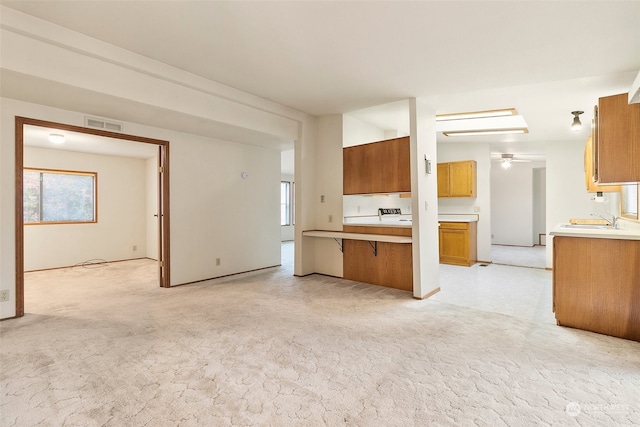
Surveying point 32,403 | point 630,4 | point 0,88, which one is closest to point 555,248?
point 630,4

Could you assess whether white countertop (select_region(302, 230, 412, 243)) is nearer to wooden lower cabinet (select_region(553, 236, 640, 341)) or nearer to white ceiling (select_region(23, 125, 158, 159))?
wooden lower cabinet (select_region(553, 236, 640, 341))

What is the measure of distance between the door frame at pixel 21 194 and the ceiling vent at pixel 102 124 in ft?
0.20

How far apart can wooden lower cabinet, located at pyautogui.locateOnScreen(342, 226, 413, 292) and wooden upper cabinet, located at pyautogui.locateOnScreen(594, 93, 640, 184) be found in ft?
6.78

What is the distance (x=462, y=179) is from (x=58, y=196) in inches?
313

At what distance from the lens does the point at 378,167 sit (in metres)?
4.63

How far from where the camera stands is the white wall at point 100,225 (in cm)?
601

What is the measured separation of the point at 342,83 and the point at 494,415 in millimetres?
3309

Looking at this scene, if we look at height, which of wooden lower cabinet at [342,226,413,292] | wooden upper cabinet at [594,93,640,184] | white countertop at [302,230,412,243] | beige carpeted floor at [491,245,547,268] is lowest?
beige carpeted floor at [491,245,547,268]

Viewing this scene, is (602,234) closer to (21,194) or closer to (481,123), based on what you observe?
(481,123)

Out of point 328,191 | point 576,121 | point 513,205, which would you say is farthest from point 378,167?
point 513,205

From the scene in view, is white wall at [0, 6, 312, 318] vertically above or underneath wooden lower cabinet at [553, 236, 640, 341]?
above

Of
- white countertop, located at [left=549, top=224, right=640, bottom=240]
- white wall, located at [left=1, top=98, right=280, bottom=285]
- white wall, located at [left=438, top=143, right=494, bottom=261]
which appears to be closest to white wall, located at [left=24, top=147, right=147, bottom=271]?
white wall, located at [left=1, top=98, right=280, bottom=285]

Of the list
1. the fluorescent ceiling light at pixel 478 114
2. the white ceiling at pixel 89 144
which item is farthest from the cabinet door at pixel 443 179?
the white ceiling at pixel 89 144

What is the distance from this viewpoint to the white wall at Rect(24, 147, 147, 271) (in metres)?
6.01
